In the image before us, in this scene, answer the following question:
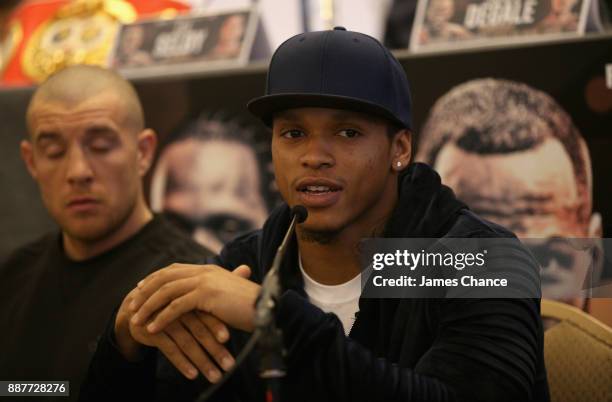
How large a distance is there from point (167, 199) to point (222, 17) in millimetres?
726

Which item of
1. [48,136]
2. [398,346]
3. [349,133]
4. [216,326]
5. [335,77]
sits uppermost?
[335,77]

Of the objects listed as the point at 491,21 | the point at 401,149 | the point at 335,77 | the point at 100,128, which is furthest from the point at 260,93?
the point at 335,77

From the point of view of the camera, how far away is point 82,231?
2799mm

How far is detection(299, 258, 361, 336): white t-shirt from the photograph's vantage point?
79.0 inches

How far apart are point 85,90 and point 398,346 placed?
4.85ft

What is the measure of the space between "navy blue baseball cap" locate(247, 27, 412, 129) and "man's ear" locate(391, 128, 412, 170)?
0.22 ft

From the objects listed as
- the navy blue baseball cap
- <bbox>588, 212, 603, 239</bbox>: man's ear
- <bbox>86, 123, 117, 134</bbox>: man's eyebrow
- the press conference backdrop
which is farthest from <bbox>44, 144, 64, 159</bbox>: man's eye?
<bbox>588, 212, 603, 239</bbox>: man's ear

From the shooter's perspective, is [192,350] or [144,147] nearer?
[192,350]

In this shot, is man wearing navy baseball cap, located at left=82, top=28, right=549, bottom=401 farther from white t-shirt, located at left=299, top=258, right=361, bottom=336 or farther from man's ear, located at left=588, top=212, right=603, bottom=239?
man's ear, located at left=588, top=212, right=603, bottom=239

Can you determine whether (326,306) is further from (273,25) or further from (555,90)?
(273,25)

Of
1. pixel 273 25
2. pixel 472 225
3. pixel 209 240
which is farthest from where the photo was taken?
pixel 273 25

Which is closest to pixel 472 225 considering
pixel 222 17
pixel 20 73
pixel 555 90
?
pixel 555 90

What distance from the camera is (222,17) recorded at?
344cm

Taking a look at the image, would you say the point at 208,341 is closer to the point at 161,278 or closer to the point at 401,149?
the point at 161,278
